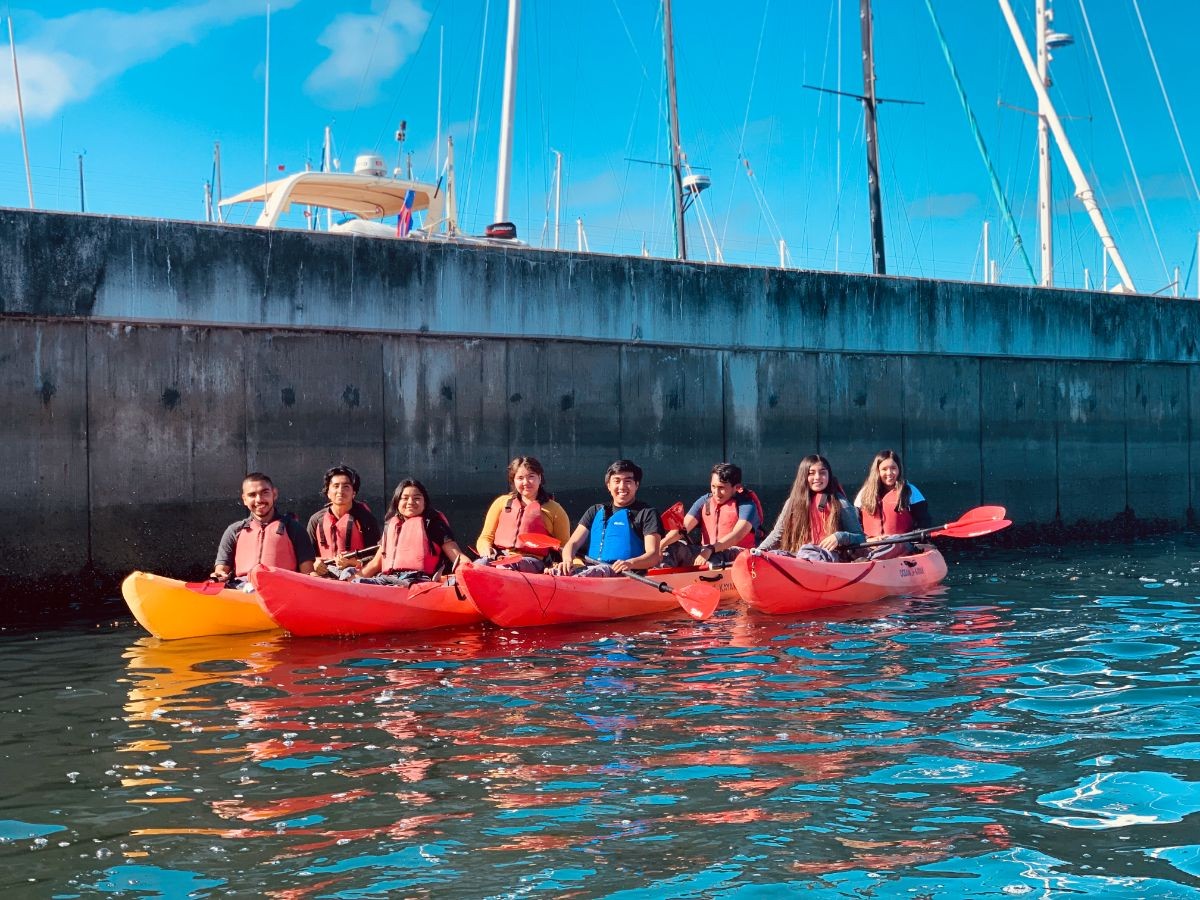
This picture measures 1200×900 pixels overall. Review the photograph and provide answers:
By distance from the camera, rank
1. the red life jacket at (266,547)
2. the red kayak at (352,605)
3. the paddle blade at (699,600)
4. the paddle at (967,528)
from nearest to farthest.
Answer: the red kayak at (352,605) < the red life jacket at (266,547) < the paddle blade at (699,600) < the paddle at (967,528)

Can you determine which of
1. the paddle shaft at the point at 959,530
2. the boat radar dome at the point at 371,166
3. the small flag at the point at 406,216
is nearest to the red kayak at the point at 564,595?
the paddle shaft at the point at 959,530

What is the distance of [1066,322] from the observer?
56.5 feet

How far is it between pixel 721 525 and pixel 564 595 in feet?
6.43

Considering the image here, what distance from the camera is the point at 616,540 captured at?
10.2m

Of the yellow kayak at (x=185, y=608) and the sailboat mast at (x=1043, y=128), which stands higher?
the sailboat mast at (x=1043, y=128)

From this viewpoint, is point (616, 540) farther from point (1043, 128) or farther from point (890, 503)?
point (1043, 128)

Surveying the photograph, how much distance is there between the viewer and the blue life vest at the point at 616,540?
1020cm

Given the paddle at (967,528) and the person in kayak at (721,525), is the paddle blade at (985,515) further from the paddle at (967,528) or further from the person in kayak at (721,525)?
the person in kayak at (721,525)

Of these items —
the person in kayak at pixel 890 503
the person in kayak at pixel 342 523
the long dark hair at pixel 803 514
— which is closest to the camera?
the person in kayak at pixel 342 523

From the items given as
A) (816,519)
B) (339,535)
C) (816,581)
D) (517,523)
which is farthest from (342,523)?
(816,519)

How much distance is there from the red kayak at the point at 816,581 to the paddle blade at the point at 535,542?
1534 mm

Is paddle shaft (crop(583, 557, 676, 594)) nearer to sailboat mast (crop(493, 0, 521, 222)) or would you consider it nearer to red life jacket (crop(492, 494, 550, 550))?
red life jacket (crop(492, 494, 550, 550))

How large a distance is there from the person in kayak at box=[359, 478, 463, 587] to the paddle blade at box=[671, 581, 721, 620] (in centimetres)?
177

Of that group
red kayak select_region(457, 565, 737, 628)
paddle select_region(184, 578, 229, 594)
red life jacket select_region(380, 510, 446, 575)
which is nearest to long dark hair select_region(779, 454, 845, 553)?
red kayak select_region(457, 565, 737, 628)
